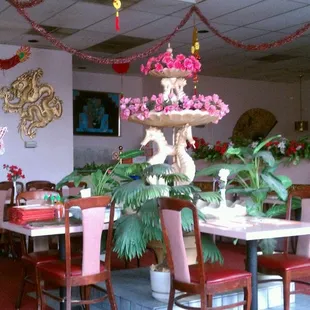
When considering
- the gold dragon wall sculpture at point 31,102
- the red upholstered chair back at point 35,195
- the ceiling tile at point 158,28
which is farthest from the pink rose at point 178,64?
the gold dragon wall sculpture at point 31,102

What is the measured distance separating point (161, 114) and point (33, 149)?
5.40m

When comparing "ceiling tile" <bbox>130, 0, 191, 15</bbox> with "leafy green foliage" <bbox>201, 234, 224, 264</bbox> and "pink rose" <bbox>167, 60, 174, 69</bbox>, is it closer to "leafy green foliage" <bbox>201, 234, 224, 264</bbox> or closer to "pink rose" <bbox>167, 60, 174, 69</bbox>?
"pink rose" <bbox>167, 60, 174, 69</bbox>

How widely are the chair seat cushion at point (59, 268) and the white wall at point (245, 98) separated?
865 centimetres

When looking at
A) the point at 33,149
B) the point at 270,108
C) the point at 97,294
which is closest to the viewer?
the point at 97,294

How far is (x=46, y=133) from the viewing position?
9859 millimetres

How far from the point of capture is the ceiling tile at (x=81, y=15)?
725cm

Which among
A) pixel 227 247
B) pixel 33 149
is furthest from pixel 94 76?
pixel 227 247

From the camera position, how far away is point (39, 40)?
9094 millimetres

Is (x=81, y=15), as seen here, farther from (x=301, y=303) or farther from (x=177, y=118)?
(x=301, y=303)

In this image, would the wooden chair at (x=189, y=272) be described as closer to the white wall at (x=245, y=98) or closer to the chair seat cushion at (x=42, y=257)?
the chair seat cushion at (x=42, y=257)

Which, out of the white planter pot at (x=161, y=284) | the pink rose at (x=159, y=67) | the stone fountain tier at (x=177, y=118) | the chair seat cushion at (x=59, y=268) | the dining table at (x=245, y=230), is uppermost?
the pink rose at (x=159, y=67)

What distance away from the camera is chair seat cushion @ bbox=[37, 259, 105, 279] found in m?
4.06

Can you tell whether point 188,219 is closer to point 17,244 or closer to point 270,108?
point 17,244

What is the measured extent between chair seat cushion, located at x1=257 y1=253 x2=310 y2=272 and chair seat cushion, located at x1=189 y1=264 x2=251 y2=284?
0.44 metres
